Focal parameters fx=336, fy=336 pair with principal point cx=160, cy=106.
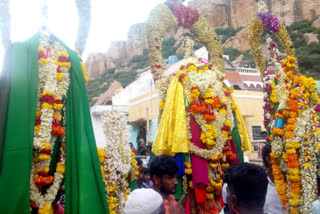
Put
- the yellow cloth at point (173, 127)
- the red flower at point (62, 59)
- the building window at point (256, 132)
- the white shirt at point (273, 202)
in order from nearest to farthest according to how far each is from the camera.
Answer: the red flower at point (62, 59) → the white shirt at point (273, 202) → the yellow cloth at point (173, 127) → the building window at point (256, 132)

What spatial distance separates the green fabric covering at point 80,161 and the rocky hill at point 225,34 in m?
29.0

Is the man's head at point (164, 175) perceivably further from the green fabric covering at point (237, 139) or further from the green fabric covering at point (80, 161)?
the green fabric covering at point (237, 139)

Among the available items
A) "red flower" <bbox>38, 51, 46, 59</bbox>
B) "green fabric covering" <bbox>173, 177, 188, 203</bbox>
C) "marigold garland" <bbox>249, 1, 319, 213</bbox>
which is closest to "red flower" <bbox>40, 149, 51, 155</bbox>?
"red flower" <bbox>38, 51, 46, 59</bbox>

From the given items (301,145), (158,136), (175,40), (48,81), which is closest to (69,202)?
(48,81)

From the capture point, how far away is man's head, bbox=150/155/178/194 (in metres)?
3.63

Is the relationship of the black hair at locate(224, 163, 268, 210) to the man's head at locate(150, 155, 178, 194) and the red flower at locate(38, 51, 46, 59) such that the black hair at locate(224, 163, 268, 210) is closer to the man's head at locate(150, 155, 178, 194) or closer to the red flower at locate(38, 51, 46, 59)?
the man's head at locate(150, 155, 178, 194)

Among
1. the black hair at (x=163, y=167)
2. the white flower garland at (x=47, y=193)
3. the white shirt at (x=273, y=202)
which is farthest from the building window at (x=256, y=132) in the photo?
the white flower garland at (x=47, y=193)

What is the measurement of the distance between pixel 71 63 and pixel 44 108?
50cm

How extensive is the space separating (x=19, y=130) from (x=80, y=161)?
52 centimetres

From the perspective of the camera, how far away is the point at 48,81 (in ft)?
9.10

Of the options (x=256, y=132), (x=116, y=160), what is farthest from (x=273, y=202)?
(x=256, y=132)

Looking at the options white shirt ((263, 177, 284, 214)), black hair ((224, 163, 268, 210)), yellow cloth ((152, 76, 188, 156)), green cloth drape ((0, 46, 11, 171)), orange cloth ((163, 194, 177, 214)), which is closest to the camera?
green cloth drape ((0, 46, 11, 171))

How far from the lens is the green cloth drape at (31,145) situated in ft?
7.84

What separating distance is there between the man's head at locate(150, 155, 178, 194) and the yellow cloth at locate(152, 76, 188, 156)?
0.35m
